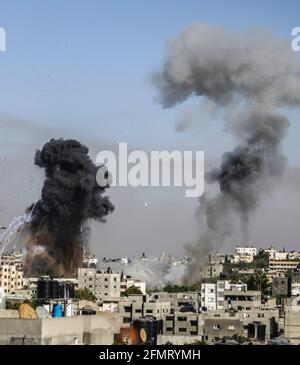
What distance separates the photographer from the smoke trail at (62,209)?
6838cm

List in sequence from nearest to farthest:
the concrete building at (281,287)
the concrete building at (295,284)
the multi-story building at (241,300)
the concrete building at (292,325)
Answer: the concrete building at (292,325), the multi-story building at (241,300), the concrete building at (295,284), the concrete building at (281,287)

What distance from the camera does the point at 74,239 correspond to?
70812 mm

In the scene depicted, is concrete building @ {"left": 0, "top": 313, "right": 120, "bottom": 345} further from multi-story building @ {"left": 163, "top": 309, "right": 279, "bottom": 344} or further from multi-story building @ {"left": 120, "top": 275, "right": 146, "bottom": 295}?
multi-story building @ {"left": 120, "top": 275, "right": 146, "bottom": 295}

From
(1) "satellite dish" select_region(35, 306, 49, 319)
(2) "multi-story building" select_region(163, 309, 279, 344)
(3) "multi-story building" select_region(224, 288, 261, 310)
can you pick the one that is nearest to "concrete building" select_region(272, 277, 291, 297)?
(3) "multi-story building" select_region(224, 288, 261, 310)

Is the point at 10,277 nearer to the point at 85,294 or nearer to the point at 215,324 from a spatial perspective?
the point at 85,294

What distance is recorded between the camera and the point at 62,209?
69750 mm

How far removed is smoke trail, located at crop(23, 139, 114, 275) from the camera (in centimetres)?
6838

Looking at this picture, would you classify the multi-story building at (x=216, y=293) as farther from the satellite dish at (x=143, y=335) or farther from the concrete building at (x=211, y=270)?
the satellite dish at (x=143, y=335)

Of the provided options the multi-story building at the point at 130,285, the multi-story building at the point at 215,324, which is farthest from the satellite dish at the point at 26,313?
the multi-story building at the point at 130,285

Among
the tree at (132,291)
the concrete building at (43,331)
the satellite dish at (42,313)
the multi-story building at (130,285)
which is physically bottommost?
the concrete building at (43,331)

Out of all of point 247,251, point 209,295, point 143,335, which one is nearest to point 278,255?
point 247,251
